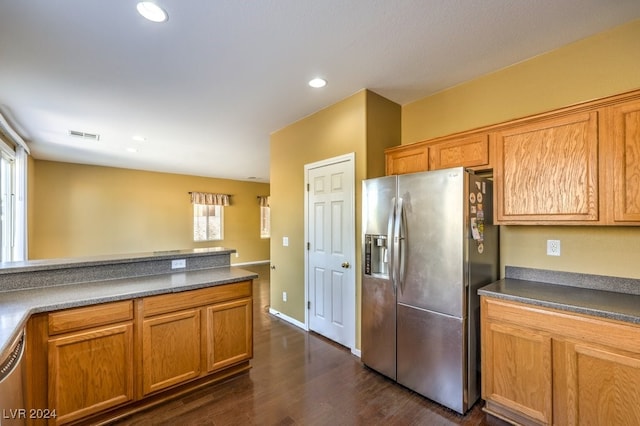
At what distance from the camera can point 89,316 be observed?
6.07 feet

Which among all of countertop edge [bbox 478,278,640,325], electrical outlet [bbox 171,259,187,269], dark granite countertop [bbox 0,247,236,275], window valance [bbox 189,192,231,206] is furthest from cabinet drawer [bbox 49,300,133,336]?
window valance [bbox 189,192,231,206]

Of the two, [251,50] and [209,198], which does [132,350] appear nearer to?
[251,50]

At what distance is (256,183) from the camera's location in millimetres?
9328

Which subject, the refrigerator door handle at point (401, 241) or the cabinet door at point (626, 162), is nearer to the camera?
the cabinet door at point (626, 162)

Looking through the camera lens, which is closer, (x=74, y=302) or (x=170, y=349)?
(x=74, y=302)

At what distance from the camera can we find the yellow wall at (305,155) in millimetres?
2947

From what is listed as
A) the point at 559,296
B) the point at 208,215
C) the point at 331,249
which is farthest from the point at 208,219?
the point at 559,296

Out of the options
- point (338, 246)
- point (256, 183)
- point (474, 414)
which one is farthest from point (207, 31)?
point (256, 183)

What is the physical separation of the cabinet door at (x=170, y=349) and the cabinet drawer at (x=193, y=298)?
0.05 m

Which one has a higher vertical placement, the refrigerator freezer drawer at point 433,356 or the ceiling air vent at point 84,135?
the ceiling air vent at point 84,135

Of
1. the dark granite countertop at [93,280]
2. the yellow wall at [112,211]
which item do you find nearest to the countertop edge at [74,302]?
the dark granite countertop at [93,280]

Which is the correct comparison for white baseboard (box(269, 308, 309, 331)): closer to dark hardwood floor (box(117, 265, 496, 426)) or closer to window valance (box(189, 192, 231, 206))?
dark hardwood floor (box(117, 265, 496, 426))

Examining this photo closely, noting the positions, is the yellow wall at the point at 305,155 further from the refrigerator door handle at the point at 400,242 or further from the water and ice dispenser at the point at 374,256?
the refrigerator door handle at the point at 400,242

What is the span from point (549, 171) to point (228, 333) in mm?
2808
